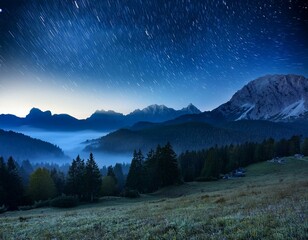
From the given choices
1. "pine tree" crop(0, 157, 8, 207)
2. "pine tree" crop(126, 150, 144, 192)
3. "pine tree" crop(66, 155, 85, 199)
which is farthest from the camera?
"pine tree" crop(126, 150, 144, 192)

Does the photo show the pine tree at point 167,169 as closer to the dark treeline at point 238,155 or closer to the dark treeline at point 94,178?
the dark treeline at point 94,178

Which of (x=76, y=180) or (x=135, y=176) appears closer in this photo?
(x=76, y=180)

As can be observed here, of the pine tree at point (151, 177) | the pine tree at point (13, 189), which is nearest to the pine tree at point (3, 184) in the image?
the pine tree at point (13, 189)

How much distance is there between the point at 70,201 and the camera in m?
58.8

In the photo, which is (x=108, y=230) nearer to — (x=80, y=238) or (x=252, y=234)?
(x=80, y=238)

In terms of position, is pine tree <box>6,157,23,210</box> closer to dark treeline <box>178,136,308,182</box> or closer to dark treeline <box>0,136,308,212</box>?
dark treeline <box>0,136,308,212</box>

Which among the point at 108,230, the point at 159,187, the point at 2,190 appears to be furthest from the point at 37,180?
the point at 108,230

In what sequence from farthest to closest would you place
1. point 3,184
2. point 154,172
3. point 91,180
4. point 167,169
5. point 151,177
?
1. point 151,177
2. point 154,172
3. point 167,169
4. point 91,180
5. point 3,184

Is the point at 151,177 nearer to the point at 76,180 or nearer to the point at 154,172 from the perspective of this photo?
the point at 154,172

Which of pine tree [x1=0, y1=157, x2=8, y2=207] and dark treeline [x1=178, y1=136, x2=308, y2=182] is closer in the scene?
pine tree [x1=0, y1=157, x2=8, y2=207]

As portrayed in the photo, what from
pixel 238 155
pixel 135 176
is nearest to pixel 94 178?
pixel 135 176

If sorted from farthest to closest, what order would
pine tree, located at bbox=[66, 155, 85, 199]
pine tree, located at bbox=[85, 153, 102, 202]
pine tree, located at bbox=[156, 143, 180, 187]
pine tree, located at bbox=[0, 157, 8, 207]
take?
pine tree, located at bbox=[156, 143, 180, 187], pine tree, located at bbox=[66, 155, 85, 199], pine tree, located at bbox=[85, 153, 102, 202], pine tree, located at bbox=[0, 157, 8, 207]

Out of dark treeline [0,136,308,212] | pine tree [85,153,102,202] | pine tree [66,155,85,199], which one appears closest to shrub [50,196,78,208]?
dark treeline [0,136,308,212]

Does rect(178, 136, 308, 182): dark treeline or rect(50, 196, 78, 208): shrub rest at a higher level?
rect(178, 136, 308, 182): dark treeline
